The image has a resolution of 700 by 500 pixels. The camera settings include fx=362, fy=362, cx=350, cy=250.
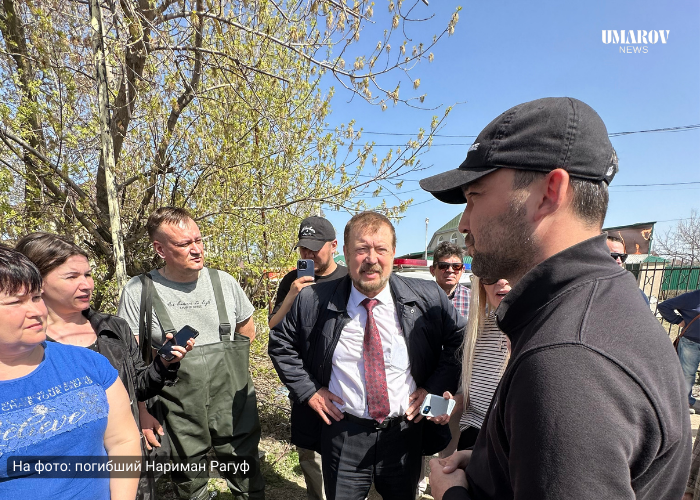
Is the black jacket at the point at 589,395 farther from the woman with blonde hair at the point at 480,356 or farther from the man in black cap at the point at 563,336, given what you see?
the woman with blonde hair at the point at 480,356

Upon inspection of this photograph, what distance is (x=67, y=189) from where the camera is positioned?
3787mm

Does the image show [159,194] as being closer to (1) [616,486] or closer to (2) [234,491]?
(2) [234,491]

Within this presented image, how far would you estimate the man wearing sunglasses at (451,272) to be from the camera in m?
3.58

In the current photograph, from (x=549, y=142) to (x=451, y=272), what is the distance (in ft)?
9.22

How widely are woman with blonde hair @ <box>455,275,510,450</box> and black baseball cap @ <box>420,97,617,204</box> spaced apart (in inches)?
51.4

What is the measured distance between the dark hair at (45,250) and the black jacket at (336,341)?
4.31 feet

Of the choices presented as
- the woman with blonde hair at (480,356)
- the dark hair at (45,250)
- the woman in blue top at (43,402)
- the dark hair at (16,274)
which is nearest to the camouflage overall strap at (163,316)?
the dark hair at (45,250)

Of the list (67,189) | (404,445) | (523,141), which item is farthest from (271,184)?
(523,141)

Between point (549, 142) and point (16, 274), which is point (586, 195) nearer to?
point (549, 142)

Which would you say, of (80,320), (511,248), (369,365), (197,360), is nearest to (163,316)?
(197,360)

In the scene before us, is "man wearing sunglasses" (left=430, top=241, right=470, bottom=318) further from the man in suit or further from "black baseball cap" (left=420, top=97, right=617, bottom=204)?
"black baseball cap" (left=420, top=97, right=617, bottom=204)

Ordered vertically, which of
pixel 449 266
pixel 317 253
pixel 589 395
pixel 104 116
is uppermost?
pixel 104 116

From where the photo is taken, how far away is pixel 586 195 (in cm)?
87

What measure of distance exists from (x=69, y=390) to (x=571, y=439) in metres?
1.78
